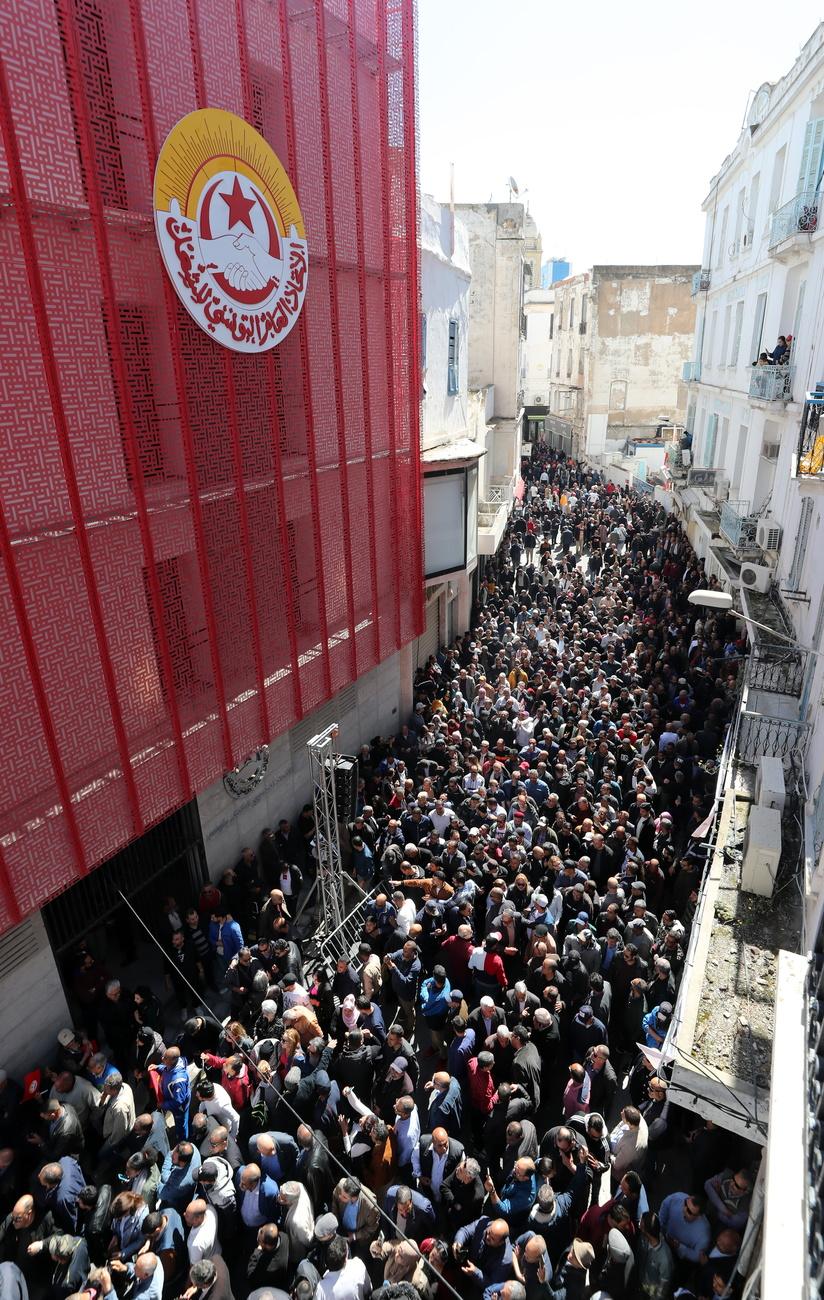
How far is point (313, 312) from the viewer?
9.86 m

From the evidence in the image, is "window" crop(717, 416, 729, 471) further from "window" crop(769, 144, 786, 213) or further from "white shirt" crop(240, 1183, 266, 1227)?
"white shirt" crop(240, 1183, 266, 1227)

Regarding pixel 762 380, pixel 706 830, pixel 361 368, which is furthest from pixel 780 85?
pixel 706 830

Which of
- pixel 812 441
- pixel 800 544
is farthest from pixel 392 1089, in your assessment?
pixel 800 544

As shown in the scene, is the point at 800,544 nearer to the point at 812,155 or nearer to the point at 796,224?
the point at 796,224

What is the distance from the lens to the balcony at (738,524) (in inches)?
681

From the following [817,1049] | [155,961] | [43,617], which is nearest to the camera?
[817,1049]

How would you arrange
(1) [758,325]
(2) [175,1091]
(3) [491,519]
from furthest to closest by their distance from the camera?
1. (3) [491,519]
2. (1) [758,325]
3. (2) [175,1091]

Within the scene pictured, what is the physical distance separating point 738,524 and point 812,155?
717 cm

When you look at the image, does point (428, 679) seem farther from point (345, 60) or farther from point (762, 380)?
point (345, 60)

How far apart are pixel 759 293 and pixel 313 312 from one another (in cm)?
1331

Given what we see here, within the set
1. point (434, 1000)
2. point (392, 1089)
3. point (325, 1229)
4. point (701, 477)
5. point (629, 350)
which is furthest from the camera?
point (629, 350)

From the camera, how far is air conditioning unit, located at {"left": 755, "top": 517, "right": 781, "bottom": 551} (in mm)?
16094

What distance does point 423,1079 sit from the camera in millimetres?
7902

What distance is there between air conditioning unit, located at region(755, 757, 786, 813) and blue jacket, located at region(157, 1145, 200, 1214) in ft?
22.0
